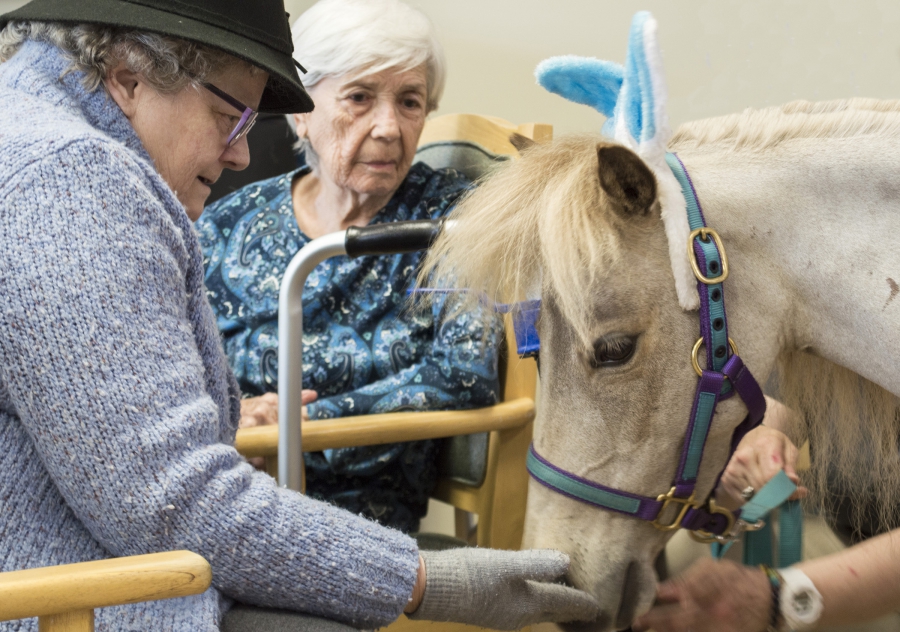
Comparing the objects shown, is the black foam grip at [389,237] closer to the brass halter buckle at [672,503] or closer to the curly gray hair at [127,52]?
the curly gray hair at [127,52]

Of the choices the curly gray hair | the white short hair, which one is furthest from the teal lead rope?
the white short hair

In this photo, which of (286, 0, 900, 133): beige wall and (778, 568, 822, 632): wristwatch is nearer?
(778, 568, 822, 632): wristwatch

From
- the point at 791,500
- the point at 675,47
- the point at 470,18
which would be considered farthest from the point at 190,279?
the point at 470,18

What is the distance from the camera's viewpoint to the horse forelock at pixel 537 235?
0.75 m

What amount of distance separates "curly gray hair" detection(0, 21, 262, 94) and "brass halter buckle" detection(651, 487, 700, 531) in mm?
645

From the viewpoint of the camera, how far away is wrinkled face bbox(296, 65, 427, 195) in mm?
1432

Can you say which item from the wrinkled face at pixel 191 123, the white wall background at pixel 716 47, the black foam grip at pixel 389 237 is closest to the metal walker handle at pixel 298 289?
the black foam grip at pixel 389 237

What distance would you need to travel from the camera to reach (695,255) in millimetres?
761

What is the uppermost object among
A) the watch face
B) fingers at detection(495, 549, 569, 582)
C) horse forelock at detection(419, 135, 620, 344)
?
horse forelock at detection(419, 135, 620, 344)

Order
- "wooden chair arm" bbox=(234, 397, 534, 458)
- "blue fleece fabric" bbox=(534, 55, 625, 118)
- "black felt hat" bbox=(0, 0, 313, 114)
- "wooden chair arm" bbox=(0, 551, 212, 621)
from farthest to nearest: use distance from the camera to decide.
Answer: "wooden chair arm" bbox=(234, 397, 534, 458) < "blue fleece fabric" bbox=(534, 55, 625, 118) < "black felt hat" bbox=(0, 0, 313, 114) < "wooden chair arm" bbox=(0, 551, 212, 621)

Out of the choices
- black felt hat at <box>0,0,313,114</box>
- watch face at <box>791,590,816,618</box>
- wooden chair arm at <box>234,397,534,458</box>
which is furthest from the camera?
wooden chair arm at <box>234,397,534,458</box>

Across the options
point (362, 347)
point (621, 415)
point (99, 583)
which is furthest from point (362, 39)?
point (99, 583)

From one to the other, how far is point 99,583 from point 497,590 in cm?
37

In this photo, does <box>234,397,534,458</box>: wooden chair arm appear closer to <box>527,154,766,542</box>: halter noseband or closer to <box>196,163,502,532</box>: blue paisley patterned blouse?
<box>196,163,502,532</box>: blue paisley patterned blouse
